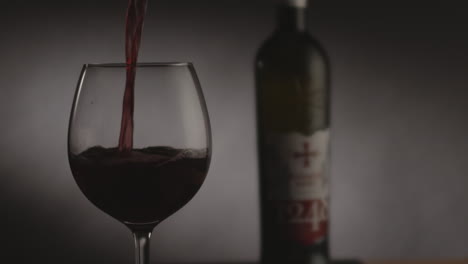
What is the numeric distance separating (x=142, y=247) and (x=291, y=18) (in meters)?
0.28

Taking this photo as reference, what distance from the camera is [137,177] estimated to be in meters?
0.69

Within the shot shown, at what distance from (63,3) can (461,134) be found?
978 millimetres

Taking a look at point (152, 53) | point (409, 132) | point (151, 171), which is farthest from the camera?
point (409, 132)

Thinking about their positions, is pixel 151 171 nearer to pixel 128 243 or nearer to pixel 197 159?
pixel 197 159

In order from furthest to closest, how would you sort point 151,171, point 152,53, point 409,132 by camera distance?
1. point 409,132
2. point 152,53
3. point 151,171

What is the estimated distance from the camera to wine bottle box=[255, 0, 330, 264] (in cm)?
69

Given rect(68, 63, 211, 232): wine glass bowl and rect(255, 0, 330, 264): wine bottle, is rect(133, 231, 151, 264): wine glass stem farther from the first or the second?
rect(255, 0, 330, 264): wine bottle

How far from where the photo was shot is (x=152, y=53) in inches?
60.6

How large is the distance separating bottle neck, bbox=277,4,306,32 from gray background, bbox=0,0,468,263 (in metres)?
0.81

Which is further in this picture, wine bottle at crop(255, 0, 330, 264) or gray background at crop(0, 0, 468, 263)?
gray background at crop(0, 0, 468, 263)

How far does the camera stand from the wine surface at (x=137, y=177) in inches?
27.3

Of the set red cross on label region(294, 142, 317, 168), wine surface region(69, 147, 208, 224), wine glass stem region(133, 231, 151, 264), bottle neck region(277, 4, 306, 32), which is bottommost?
wine glass stem region(133, 231, 151, 264)

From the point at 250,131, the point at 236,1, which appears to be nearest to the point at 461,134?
the point at 250,131

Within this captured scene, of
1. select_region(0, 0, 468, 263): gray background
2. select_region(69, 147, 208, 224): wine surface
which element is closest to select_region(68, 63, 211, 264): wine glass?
select_region(69, 147, 208, 224): wine surface
